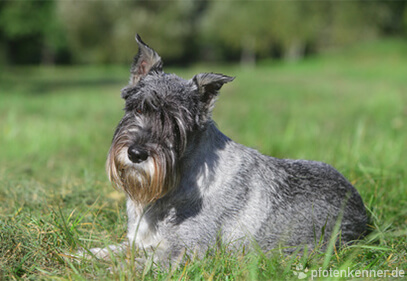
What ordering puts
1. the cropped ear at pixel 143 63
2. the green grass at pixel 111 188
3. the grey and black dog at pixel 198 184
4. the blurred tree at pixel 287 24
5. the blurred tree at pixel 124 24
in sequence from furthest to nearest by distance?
the blurred tree at pixel 287 24, the blurred tree at pixel 124 24, the cropped ear at pixel 143 63, the grey and black dog at pixel 198 184, the green grass at pixel 111 188

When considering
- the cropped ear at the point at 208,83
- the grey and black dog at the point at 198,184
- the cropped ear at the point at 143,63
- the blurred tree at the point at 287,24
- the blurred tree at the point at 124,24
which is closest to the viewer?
the grey and black dog at the point at 198,184

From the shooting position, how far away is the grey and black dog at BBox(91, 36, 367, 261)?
3420mm

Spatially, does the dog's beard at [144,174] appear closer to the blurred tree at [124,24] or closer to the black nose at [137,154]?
the black nose at [137,154]

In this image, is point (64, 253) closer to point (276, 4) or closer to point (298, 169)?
point (298, 169)

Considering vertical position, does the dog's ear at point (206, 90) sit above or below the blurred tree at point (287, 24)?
above

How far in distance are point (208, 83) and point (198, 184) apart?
0.97 meters

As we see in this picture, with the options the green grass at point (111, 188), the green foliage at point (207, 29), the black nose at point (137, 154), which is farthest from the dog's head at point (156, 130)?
the green foliage at point (207, 29)

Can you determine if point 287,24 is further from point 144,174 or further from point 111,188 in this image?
point 144,174

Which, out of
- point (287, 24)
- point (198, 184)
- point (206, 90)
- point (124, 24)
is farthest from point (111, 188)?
point (287, 24)

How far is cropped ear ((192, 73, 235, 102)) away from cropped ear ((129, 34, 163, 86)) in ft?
1.75

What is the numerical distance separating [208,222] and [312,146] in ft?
13.8

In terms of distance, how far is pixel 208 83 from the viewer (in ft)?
11.9

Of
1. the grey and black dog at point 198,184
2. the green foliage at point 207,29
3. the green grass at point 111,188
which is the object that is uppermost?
the grey and black dog at point 198,184

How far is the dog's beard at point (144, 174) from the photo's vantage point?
10.9 feet
